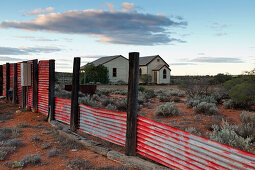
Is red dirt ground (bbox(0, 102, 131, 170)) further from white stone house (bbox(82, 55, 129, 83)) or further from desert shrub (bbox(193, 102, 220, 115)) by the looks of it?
white stone house (bbox(82, 55, 129, 83))

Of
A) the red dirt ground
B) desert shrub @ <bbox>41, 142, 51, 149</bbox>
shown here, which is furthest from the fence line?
desert shrub @ <bbox>41, 142, 51, 149</bbox>

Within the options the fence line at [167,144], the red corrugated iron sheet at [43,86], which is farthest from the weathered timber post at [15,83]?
the fence line at [167,144]

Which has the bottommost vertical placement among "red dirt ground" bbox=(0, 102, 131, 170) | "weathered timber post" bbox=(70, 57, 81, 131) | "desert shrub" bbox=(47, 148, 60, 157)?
"red dirt ground" bbox=(0, 102, 131, 170)

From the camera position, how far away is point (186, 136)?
3598 mm

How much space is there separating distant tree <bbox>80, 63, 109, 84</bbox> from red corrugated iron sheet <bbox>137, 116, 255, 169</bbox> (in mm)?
28048

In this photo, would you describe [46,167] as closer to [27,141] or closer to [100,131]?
[100,131]

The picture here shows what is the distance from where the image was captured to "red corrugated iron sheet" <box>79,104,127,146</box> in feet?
16.2

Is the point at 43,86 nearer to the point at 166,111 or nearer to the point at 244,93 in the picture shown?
the point at 166,111

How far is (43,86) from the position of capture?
9.45 meters

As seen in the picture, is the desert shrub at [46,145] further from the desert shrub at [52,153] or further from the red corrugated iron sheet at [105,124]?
the red corrugated iron sheet at [105,124]

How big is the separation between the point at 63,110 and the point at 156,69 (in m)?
28.1

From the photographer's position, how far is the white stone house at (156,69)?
1368 inches

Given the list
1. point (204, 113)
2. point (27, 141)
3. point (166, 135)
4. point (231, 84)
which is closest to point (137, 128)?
point (166, 135)

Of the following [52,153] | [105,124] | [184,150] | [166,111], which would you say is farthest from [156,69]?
[184,150]
